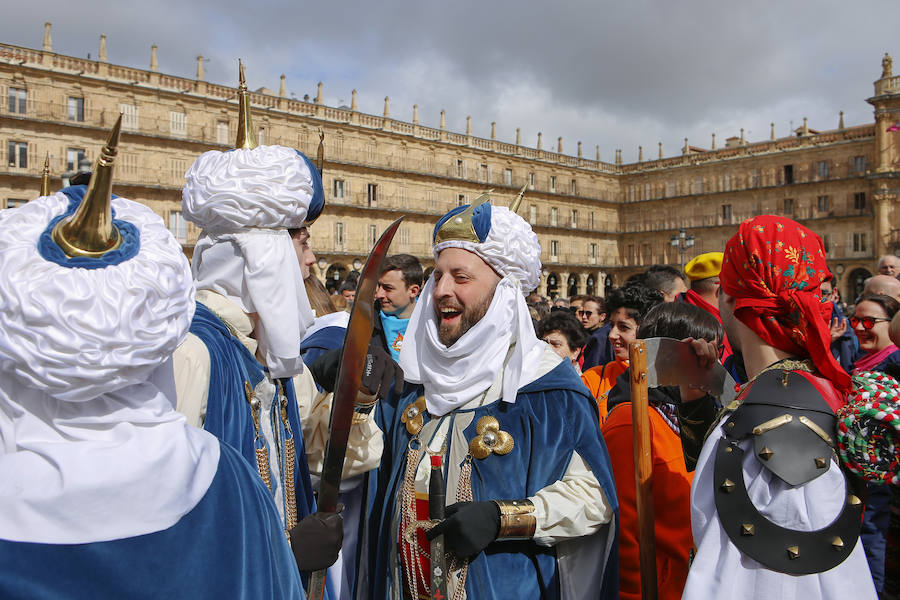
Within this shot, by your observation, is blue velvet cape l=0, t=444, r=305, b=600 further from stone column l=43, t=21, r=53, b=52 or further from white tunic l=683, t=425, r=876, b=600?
stone column l=43, t=21, r=53, b=52

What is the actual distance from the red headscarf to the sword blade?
1058 mm

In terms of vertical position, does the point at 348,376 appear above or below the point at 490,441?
above

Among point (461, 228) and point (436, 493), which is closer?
point (436, 493)

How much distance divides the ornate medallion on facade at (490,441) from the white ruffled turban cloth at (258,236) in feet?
2.18

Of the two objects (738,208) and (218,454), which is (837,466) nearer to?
(218,454)

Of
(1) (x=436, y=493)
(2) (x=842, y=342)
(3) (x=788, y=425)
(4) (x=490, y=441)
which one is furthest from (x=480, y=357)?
(2) (x=842, y=342)

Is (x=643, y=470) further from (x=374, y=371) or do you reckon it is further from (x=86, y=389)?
(x=86, y=389)

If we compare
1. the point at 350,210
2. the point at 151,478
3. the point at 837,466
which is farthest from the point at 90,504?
the point at 350,210

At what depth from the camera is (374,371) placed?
6.96 feet

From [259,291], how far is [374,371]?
0.45m

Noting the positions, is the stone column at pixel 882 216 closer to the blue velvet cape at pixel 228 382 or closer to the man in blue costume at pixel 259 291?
the man in blue costume at pixel 259 291

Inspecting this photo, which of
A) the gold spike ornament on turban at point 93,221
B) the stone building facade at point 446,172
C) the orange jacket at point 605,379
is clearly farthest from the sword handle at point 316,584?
the stone building facade at point 446,172

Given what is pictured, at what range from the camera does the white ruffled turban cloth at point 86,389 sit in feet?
3.19

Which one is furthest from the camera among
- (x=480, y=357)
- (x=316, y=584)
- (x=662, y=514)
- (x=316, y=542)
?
(x=662, y=514)
